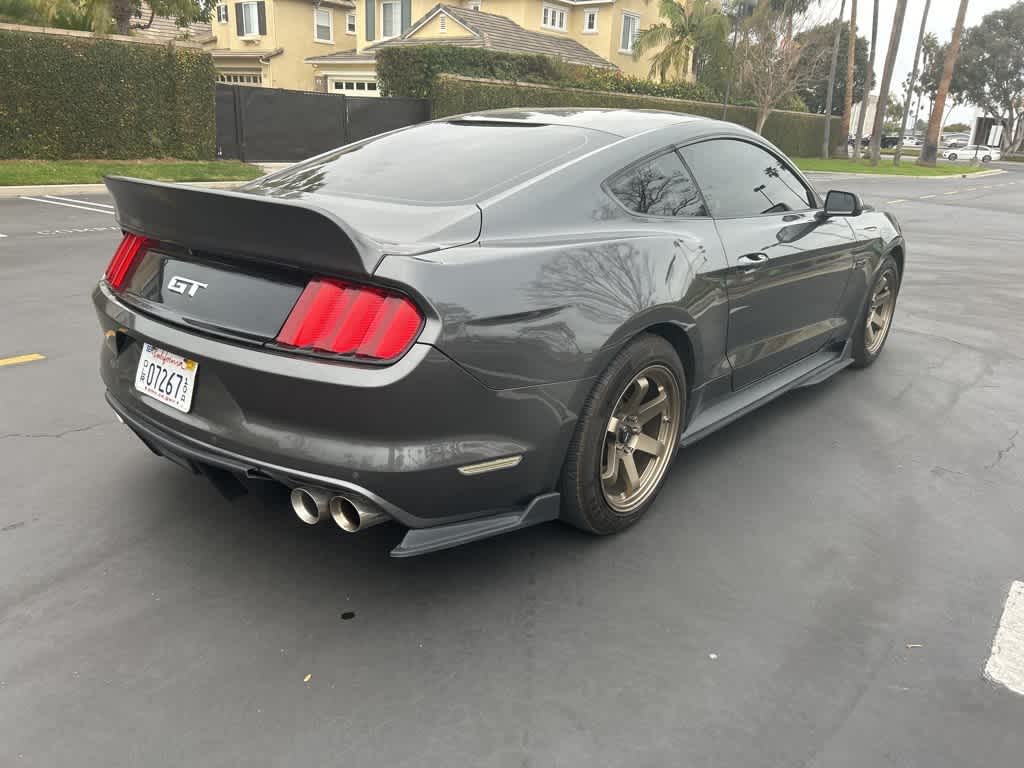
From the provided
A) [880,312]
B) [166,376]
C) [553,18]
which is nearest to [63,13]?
[880,312]

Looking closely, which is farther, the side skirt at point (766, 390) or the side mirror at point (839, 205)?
the side mirror at point (839, 205)

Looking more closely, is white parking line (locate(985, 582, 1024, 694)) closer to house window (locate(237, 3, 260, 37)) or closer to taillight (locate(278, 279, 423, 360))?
taillight (locate(278, 279, 423, 360))

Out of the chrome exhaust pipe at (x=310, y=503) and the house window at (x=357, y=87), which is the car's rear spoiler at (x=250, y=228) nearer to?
the chrome exhaust pipe at (x=310, y=503)

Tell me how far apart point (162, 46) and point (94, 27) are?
5.06 ft

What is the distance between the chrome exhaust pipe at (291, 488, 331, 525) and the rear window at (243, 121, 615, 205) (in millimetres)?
1043

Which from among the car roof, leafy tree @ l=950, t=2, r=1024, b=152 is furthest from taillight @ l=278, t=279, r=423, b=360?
leafy tree @ l=950, t=2, r=1024, b=152

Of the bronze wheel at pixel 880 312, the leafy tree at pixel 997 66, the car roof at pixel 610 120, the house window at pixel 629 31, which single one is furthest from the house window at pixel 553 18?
the leafy tree at pixel 997 66

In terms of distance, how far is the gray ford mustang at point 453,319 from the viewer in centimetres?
239

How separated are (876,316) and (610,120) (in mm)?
2922

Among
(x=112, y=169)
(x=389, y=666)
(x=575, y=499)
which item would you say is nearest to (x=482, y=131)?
(x=575, y=499)

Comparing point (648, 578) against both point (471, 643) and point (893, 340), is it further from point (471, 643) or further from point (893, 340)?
point (893, 340)

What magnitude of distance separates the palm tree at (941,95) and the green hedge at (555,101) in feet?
21.5

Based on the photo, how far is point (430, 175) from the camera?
317 cm

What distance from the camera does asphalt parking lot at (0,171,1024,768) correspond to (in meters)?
2.19
